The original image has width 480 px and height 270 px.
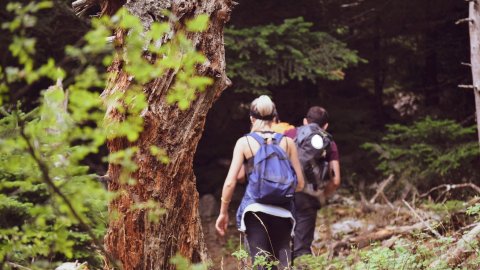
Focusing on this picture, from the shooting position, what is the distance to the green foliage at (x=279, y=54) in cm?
1027

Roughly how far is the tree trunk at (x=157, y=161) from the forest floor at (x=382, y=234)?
124 centimetres

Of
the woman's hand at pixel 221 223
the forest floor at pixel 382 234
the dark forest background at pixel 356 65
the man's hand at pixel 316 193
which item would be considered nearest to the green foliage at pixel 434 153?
the forest floor at pixel 382 234

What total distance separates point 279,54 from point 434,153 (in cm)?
321

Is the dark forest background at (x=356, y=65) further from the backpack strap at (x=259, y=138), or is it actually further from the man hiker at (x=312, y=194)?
the backpack strap at (x=259, y=138)

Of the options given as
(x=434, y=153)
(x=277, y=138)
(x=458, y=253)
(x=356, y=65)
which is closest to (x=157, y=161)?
(x=277, y=138)

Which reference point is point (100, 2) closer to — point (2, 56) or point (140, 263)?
point (140, 263)

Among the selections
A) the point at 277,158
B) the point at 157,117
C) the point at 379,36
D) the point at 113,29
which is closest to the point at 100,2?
the point at 113,29

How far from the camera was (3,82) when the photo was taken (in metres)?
2.14

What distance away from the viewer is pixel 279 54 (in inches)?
424

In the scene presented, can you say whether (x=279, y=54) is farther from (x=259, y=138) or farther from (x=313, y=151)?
(x=259, y=138)

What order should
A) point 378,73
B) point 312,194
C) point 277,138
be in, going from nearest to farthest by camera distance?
point 277,138, point 312,194, point 378,73

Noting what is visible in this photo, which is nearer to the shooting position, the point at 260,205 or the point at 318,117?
the point at 260,205

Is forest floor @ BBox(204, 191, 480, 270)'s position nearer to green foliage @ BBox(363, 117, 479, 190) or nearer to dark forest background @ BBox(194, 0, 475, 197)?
green foliage @ BBox(363, 117, 479, 190)

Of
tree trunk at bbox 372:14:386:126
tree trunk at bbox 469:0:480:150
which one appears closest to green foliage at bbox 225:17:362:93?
tree trunk at bbox 469:0:480:150
